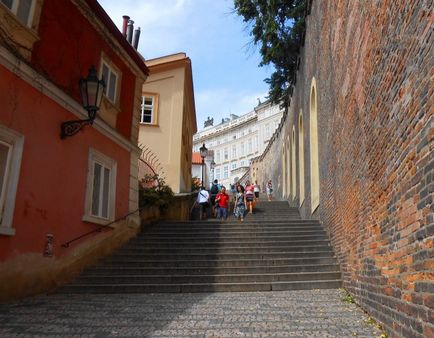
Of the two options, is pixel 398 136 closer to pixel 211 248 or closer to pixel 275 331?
pixel 275 331

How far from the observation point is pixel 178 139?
60.8ft

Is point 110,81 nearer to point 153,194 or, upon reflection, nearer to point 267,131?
point 153,194

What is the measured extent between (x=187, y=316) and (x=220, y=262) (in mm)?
3598

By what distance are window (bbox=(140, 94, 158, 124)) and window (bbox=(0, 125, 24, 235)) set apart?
11.7m

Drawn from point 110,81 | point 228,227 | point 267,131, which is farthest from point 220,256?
point 267,131

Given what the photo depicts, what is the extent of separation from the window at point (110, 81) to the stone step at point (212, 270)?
14.0 ft

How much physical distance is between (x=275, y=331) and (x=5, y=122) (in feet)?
16.8

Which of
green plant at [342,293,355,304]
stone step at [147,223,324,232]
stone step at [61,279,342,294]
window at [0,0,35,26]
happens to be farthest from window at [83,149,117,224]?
green plant at [342,293,355,304]

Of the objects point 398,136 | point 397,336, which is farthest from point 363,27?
point 397,336

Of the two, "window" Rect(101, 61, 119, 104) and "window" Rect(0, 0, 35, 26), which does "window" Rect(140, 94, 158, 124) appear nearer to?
"window" Rect(101, 61, 119, 104)

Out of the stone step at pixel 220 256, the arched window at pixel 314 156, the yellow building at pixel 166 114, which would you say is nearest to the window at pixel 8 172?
the stone step at pixel 220 256

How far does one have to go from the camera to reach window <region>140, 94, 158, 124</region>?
18672mm

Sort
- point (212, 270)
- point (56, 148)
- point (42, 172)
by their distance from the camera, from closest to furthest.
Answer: point (42, 172) → point (56, 148) → point (212, 270)

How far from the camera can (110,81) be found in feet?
36.2
